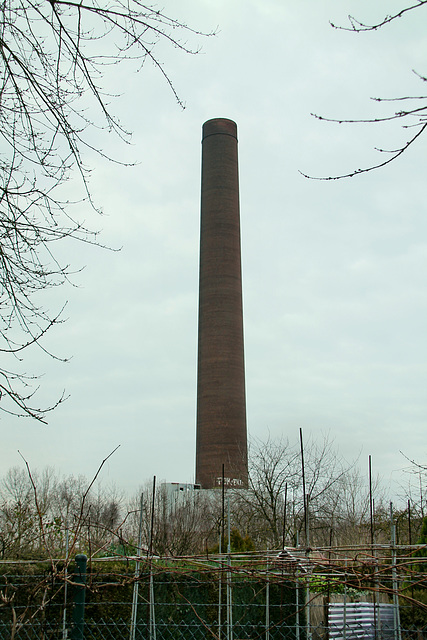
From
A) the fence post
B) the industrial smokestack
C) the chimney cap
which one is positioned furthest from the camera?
the chimney cap

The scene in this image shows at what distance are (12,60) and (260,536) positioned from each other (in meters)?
19.2

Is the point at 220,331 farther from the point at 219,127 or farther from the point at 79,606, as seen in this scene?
the point at 79,606

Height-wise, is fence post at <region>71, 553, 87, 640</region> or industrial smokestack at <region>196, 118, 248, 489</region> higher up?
industrial smokestack at <region>196, 118, 248, 489</region>

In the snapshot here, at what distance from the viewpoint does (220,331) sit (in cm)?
3034

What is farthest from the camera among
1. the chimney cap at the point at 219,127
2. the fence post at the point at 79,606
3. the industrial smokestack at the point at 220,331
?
the chimney cap at the point at 219,127

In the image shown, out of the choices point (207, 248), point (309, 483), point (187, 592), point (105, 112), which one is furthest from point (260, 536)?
point (105, 112)

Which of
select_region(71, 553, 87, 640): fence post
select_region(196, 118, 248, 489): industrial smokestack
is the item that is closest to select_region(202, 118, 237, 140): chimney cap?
select_region(196, 118, 248, 489): industrial smokestack

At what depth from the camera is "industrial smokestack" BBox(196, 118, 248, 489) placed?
29.6m

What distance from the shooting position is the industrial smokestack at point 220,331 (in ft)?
97.0

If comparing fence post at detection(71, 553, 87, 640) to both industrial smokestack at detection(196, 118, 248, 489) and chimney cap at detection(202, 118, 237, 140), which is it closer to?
industrial smokestack at detection(196, 118, 248, 489)

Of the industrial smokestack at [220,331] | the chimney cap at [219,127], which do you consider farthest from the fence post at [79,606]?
the chimney cap at [219,127]

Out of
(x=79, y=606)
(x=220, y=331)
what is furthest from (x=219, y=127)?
(x=79, y=606)

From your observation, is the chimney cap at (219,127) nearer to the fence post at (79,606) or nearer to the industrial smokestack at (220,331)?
the industrial smokestack at (220,331)

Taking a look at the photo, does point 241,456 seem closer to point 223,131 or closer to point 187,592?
point 223,131
